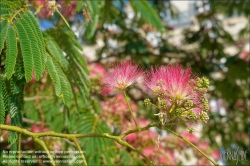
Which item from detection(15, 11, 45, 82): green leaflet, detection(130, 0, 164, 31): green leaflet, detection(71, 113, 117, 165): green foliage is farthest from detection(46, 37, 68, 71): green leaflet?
detection(130, 0, 164, 31): green leaflet

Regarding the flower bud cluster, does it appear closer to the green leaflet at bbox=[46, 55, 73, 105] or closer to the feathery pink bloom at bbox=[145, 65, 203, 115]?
the feathery pink bloom at bbox=[145, 65, 203, 115]

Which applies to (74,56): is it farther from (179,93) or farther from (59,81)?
(179,93)

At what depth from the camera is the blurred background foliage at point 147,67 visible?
278cm

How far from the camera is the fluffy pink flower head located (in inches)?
58.6

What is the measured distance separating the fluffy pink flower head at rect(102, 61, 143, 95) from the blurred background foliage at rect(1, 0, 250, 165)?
977mm

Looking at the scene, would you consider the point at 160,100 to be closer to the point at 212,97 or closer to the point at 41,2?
the point at 41,2

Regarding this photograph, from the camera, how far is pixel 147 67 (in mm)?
4582

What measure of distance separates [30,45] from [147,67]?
311 cm

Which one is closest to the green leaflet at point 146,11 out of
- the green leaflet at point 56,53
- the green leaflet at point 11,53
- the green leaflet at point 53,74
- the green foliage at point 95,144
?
the green foliage at point 95,144

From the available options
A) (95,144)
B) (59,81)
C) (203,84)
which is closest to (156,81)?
(203,84)

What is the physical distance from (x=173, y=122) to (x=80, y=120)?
135 centimetres

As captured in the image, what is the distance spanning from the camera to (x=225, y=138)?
5941 millimetres

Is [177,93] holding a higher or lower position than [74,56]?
lower

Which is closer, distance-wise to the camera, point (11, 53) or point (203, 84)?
point (203, 84)
